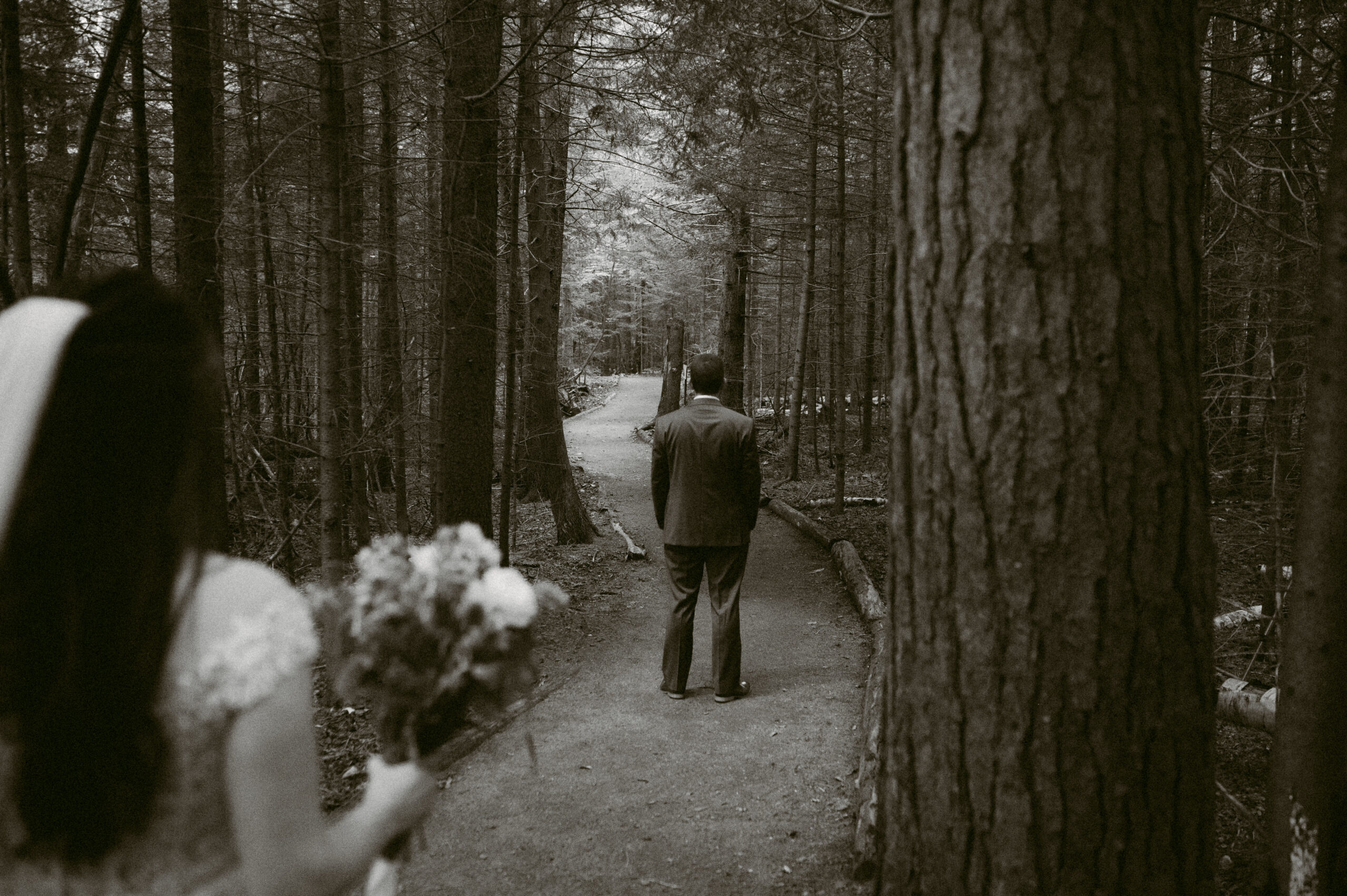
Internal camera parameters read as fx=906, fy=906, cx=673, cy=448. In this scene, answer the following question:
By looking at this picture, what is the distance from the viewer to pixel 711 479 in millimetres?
7168

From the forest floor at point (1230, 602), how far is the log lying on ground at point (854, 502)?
18 cm

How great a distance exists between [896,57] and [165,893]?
258 centimetres

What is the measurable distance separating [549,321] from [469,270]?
5.61 metres

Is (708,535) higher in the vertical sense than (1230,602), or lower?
higher

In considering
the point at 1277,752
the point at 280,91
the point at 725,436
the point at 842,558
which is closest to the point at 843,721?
the point at 725,436

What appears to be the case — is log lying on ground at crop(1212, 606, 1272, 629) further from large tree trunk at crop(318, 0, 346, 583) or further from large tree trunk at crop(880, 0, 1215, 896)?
large tree trunk at crop(318, 0, 346, 583)

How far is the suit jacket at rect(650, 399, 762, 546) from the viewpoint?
7176 mm

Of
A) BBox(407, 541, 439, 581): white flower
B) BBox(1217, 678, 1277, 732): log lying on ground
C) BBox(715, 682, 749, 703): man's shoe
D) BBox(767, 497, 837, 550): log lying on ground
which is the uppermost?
BBox(407, 541, 439, 581): white flower

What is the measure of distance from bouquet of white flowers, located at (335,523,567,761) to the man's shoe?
539cm

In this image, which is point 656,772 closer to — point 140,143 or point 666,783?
point 666,783

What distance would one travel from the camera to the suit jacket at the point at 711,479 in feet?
23.5

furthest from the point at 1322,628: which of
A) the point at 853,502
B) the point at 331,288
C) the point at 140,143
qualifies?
the point at 853,502

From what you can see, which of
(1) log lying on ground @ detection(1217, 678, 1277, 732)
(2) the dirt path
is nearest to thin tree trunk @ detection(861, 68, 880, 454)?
(2) the dirt path

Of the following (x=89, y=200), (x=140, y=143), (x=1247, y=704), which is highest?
(x=140, y=143)
